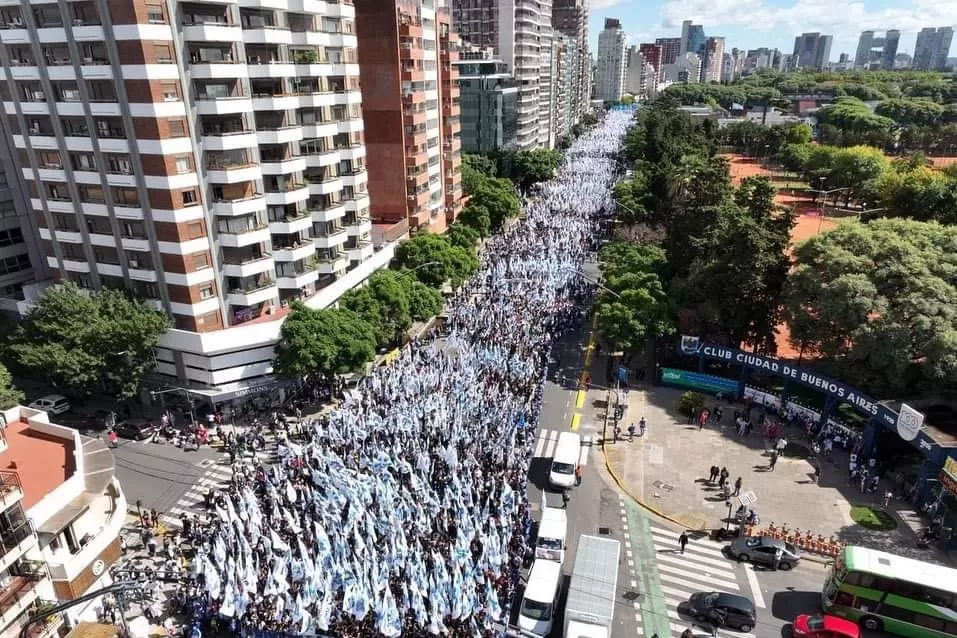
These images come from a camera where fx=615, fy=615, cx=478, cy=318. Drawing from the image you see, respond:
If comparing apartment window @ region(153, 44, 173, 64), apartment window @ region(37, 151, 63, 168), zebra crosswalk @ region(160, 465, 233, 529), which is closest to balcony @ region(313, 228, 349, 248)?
apartment window @ region(153, 44, 173, 64)

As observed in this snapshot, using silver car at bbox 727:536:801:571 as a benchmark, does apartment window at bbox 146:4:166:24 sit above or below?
above

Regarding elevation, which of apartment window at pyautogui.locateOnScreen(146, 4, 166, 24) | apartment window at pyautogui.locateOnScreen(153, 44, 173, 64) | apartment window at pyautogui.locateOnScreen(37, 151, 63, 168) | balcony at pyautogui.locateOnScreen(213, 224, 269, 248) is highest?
apartment window at pyautogui.locateOnScreen(146, 4, 166, 24)

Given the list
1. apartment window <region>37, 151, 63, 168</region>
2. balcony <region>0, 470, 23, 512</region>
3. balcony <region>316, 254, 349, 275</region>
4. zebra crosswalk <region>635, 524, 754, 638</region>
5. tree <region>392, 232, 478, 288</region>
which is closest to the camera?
balcony <region>0, 470, 23, 512</region>

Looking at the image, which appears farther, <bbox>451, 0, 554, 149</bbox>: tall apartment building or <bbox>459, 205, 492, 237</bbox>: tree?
<bbox>451, 0, 554, 149</bbox>: tall apartment building

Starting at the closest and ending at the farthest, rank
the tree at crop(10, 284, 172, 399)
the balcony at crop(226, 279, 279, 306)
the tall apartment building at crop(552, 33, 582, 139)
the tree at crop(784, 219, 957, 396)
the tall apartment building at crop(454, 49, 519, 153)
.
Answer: the tree at crop(784, 219, 957, 396), the tree at crop(10, 284, 172, 399), the balcony at crop(226, 279, 279, 306), the tall apartment building at crop(454, 49, 519, 153), the tall apartment building at crop(552, 33, 582, 139)

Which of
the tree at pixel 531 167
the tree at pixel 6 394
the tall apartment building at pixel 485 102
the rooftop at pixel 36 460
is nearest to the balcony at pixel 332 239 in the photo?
the tree at pixel 6 394

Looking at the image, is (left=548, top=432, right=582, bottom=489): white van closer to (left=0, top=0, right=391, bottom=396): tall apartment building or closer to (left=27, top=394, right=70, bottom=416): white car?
(left=0, top=0, right=391, bottom=396): tall apartment building

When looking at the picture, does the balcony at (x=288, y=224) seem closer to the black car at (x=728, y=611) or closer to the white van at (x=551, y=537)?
the white van at (x=551, y=537)
